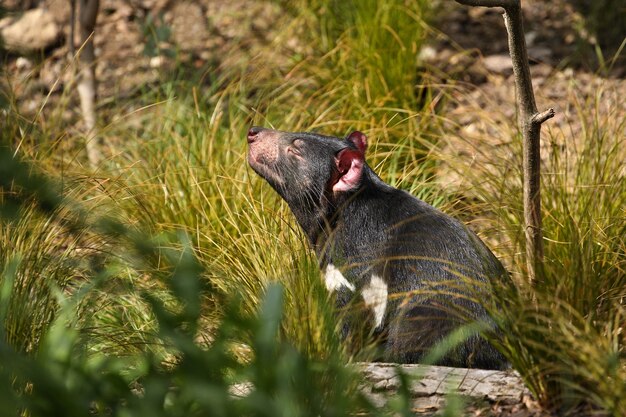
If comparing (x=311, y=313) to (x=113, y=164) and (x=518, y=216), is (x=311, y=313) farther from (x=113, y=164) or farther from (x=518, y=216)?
(x=113, y=164)

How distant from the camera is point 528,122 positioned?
10.4ft

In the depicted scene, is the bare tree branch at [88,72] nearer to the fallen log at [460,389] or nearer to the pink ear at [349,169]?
the pink ear at [349,169]

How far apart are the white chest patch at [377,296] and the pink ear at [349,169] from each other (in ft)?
1.21

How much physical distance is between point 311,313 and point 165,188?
1504 mm

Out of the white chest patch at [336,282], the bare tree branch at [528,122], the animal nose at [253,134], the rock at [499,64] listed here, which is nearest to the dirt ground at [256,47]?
the rock at [499,64]

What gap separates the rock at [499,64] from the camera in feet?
19.8

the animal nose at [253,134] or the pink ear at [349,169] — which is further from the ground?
the pink ear at [349,169]

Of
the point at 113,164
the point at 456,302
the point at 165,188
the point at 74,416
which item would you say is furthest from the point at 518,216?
the point at 74,416

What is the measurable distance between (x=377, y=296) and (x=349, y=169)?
485 millimetres

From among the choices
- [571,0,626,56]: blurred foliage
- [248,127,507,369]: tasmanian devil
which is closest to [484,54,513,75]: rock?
[571,0,626,56]: blurred foliage

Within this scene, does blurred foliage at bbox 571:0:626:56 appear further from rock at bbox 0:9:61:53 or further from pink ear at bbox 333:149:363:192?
rock at bbox 0:9:61:53

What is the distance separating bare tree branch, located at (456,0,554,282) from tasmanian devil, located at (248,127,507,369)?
163mm

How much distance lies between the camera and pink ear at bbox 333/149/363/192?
342 centimetres

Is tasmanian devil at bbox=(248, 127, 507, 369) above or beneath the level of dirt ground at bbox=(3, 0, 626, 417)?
above
